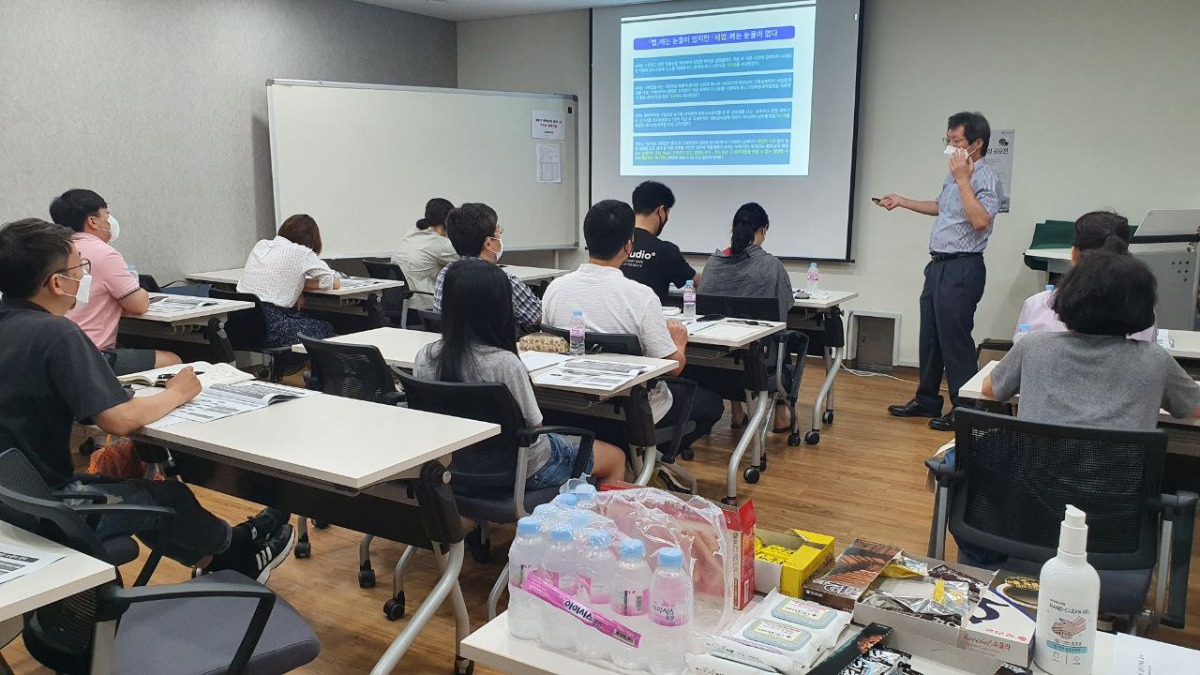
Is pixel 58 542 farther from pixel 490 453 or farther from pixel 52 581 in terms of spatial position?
pixel 490 453

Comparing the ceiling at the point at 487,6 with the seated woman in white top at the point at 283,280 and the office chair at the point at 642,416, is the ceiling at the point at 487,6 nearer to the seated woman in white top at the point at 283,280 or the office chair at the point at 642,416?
the seated woman in white top at the point at 283,280

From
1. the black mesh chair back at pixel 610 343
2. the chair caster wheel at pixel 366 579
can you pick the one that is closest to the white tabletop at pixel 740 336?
the black mesh chair back at pixel 610 343

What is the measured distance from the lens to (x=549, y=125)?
7699 mm

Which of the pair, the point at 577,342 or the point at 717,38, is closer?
the point at 577,342

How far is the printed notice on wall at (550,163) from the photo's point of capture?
7730 millimetres

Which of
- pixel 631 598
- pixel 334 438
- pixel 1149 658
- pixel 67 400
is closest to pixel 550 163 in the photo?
pixel 334 438

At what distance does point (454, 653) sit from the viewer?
2.57m

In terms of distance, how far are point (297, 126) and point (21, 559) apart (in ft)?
17.6

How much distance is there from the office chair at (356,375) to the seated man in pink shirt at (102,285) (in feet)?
4.63

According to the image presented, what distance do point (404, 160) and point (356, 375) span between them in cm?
440

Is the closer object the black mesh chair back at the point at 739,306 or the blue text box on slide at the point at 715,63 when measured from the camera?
the black mesh chair back at the point at 739,306

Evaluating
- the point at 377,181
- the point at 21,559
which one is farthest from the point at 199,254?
the point at 21,559

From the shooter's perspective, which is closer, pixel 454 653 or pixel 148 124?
pixel 454 653

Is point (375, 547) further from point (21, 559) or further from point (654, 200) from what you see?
point (654, 200)
